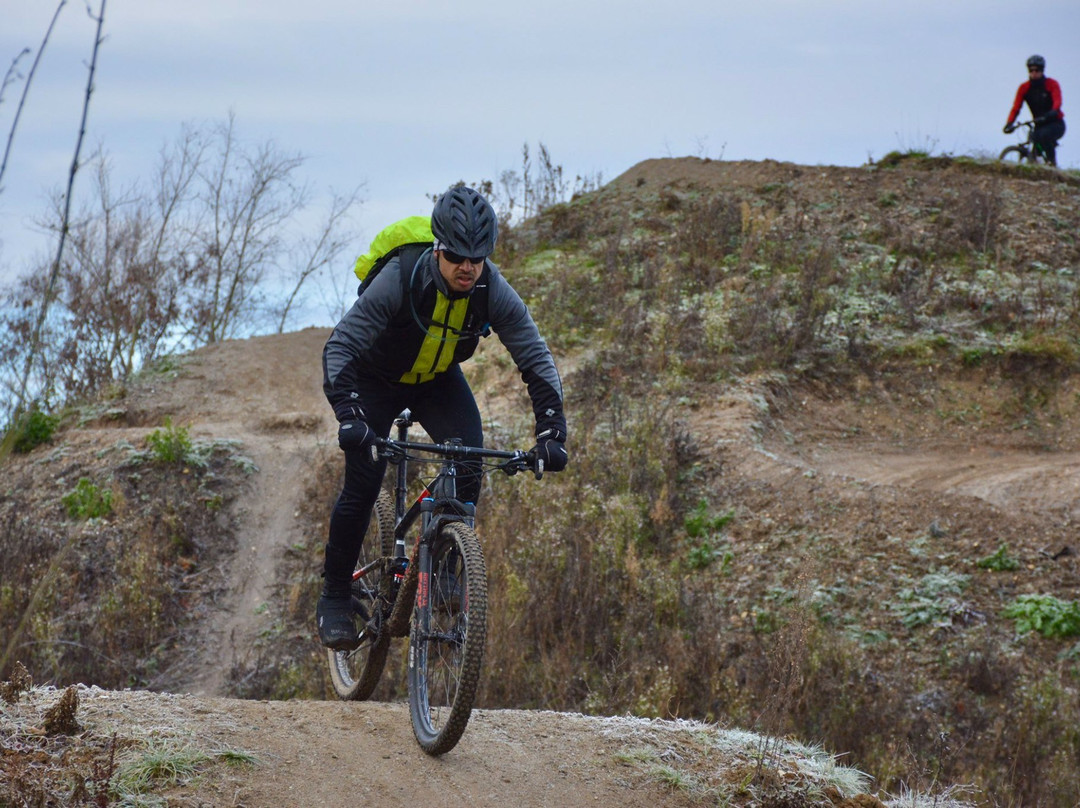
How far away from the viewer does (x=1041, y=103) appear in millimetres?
16875

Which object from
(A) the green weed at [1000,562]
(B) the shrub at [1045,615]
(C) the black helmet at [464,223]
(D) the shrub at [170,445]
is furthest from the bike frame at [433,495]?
(D) the shrub at [170,445]

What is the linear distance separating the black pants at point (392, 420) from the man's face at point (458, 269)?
2.17 feet

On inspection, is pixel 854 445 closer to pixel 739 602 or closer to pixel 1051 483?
pixel 1051 483

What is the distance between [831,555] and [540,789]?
5892 millimetres

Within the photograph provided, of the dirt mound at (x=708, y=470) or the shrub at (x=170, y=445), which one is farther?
the shrub at (x=170, y=445)

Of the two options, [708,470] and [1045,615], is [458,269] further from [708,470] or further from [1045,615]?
[708,470]

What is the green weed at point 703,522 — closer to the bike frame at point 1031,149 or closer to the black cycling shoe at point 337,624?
Result: the black cycling shoe at point 337,624

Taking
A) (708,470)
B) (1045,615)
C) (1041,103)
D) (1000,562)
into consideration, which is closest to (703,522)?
(708,470)

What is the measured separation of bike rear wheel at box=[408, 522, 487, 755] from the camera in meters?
4.19

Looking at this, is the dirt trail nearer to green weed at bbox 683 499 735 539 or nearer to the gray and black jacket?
green weed at bbox 683 499 735 539

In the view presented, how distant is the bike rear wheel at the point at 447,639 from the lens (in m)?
4.19

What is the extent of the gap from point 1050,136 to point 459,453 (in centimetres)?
1697

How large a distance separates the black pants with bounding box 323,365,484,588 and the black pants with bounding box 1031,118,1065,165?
1607 cm

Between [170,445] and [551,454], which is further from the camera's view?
[170,445]
